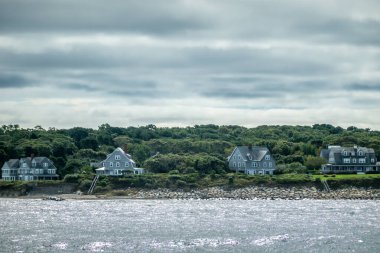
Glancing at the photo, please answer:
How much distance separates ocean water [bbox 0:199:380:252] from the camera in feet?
157

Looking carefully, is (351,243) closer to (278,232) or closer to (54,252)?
(278,232)

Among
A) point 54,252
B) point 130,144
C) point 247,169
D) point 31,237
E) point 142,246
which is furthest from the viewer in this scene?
point 130,144

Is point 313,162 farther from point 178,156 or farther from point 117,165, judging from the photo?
point 117,165

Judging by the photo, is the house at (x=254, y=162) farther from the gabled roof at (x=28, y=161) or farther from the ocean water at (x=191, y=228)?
the ocean water at (x=191, y=228)

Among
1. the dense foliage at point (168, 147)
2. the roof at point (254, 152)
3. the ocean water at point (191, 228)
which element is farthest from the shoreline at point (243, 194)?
the roof at point (254, 152)

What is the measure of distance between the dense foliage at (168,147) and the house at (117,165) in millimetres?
2242

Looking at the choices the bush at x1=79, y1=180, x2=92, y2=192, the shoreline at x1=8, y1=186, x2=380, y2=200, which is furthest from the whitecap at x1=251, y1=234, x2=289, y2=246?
the bush at x1=79, y1=180, x2=92, y2=192

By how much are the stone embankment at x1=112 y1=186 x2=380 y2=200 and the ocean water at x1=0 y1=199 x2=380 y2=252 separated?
1638 centimetres

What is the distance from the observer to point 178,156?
127438 millimetres

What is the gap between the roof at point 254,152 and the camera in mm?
Answer: 127875

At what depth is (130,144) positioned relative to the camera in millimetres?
155125

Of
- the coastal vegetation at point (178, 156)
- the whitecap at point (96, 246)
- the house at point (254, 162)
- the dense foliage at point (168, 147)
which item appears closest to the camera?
the whitecap at point (96, 246)

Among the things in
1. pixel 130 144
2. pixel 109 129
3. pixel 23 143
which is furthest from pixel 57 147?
pixel 109 129

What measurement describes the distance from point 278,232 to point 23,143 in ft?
298
